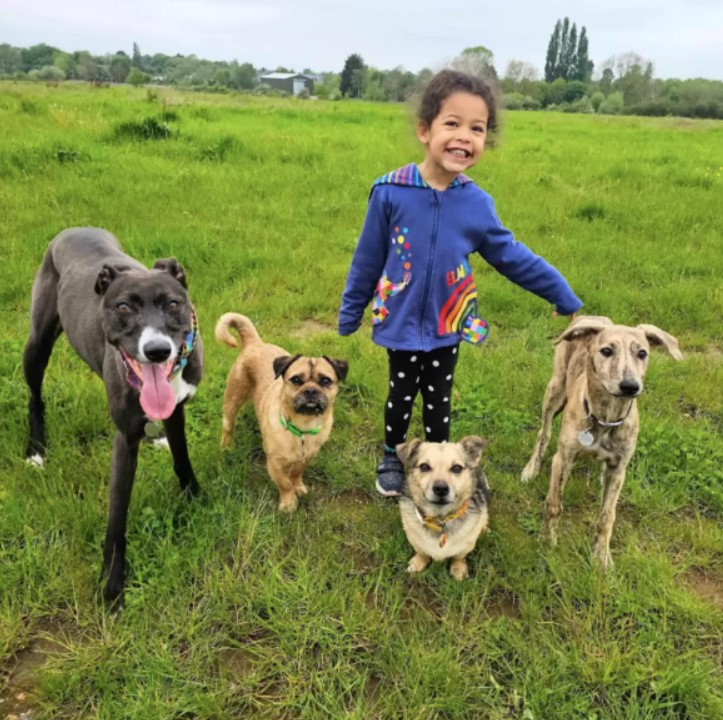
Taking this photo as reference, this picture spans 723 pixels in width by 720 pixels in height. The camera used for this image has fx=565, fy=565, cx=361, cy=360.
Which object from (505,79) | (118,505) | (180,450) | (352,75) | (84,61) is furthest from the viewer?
(84,61)

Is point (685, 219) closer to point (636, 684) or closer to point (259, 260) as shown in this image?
point (259, 260)

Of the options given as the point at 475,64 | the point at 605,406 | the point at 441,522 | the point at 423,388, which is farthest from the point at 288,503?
the point at 475,64

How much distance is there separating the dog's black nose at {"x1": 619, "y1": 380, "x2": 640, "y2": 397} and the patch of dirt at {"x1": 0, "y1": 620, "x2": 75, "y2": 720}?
277 centimetres

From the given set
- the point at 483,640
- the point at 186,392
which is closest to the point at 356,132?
the point at 186,392

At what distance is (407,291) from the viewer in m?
3.07

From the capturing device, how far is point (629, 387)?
2.63m

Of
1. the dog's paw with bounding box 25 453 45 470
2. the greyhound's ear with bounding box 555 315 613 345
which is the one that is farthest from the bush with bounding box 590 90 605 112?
the dog's paw with bounding box 25 453 45 470

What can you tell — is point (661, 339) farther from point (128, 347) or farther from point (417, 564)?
point (128, 347)

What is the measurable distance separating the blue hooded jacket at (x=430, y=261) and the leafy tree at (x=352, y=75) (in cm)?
7437

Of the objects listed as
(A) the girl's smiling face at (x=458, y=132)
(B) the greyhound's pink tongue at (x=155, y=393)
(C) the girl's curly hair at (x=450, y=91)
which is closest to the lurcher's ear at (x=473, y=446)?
(A) the girl's smiling face at (x=458, y=132)

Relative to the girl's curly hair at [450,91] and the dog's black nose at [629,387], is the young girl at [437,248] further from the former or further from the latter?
the dog's black nose at [629,387]

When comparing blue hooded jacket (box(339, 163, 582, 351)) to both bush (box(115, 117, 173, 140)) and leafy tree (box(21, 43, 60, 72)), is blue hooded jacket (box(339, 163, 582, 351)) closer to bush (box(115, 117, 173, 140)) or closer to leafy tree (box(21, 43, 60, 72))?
bush (box(115, 117, 173, 140))

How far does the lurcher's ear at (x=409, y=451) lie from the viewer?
3008mm

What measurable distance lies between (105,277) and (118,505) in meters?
1.10
